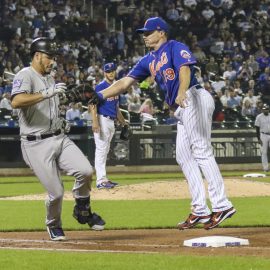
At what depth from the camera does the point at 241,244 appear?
9547 mm

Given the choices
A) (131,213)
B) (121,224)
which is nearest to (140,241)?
(121,224)

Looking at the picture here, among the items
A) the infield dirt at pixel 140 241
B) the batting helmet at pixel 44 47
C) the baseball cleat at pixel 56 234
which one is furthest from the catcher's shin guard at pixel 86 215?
the batting helmet at pixel 44 47

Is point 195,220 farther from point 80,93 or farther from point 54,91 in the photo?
point 54,91

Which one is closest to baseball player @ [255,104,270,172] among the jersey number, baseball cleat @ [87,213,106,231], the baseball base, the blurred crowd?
the blurred crowd

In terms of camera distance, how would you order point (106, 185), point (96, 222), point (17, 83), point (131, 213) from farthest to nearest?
point (106, 185)
point (131, 213)
point (96, 222)
point (17, 83)

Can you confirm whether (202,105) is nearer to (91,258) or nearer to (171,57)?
(171,57)

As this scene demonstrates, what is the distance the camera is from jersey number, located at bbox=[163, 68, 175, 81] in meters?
10.5

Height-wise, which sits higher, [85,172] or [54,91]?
[54,91]

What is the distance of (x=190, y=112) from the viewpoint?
10.5 metres

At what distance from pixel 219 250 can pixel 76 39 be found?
2507 centimetres

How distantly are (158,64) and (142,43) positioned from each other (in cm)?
2401

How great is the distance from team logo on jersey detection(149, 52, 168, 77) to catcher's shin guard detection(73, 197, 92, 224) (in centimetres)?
169

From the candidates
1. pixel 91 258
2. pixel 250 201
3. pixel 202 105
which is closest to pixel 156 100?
pixel 250 201

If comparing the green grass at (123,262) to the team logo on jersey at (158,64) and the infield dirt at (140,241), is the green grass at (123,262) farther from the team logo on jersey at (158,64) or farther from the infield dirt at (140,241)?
the team logo on jersey at (158,64)
